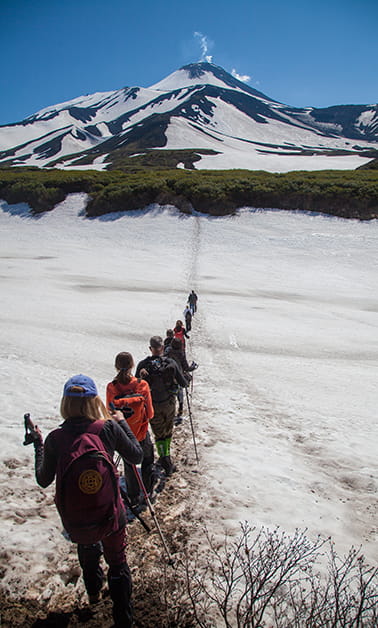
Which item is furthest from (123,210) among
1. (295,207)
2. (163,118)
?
(163,118)

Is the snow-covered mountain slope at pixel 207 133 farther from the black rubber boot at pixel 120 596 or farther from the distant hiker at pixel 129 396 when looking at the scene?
the black rubber boot at pixel 120 596

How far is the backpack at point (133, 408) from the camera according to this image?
3852 millimetres

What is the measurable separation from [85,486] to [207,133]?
115520mm

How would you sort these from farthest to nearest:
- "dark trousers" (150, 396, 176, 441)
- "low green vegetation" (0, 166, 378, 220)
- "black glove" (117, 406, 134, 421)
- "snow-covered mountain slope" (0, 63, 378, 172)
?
"snow-covered mountain slope" (0, 63, 378, 172), "low green vegetation" (0, 166, 378, 220), "dark trousers" (150, 396, 176, 441), "black glove" (117, 406, 134, 421)

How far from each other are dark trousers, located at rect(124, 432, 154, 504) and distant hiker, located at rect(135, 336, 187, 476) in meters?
0.40

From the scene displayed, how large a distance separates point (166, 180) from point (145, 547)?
43.1 metres

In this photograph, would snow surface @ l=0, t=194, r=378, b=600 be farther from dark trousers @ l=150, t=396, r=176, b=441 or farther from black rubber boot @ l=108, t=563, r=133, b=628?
dark trousers @ l=150, t=396, r=176, b=441

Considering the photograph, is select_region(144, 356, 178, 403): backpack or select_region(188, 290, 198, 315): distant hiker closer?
select_region(144, 356, 178, 403): backpack

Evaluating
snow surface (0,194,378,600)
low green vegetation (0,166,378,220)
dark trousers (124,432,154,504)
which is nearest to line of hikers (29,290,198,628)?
snow surface (0,194,378,600)

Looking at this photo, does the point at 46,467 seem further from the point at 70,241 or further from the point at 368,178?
the point at 368,178

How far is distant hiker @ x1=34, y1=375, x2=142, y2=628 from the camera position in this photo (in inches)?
93.6

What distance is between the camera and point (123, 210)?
126 ft

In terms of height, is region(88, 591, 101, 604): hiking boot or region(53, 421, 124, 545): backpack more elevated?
region(53, 421, 124, 545): backpack

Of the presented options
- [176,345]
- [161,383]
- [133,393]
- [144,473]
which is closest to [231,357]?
[176,345]
